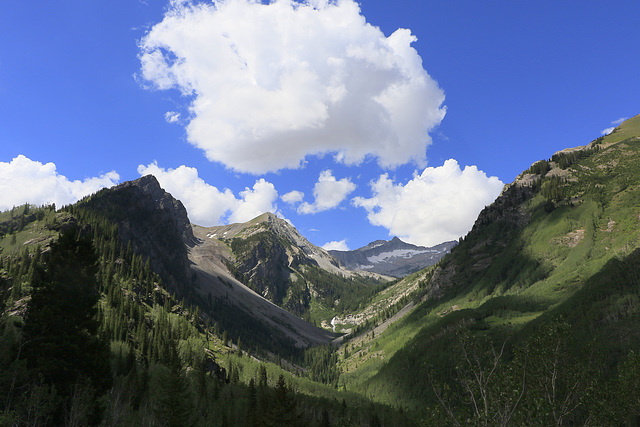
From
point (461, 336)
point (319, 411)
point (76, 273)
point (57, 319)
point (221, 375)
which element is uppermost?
point (76, 273)

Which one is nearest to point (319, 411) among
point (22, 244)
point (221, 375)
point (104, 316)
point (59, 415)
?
point (221, 375)

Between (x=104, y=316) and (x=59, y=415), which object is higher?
(x=104, y=316)

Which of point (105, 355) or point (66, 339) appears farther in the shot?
point (105, 355)

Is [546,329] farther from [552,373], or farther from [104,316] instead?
[104,316]

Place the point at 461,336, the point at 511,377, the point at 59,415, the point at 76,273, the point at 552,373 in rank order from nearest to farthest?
the point at 511,377 → the point at 461,336 → the point at 552,373 → the point at 59,415 → the point at 76,273

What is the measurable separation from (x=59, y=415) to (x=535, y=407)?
43324 mm

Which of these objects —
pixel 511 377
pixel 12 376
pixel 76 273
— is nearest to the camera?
pixel 511 377

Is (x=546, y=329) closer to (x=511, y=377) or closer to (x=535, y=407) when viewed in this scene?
(x=511, y=377)

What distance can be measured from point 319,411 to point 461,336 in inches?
5403

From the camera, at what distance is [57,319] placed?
3475cm

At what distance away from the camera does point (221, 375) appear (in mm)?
157500

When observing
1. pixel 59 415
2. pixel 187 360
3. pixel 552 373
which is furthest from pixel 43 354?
pixel 187 360

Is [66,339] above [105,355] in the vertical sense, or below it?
above

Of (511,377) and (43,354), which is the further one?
(43,354)
